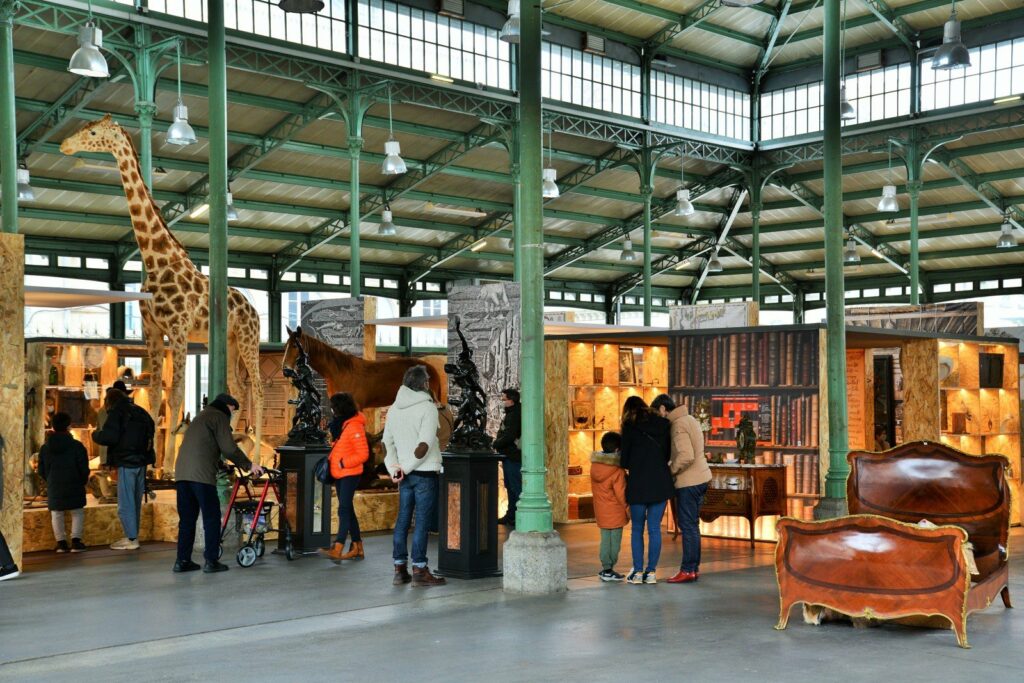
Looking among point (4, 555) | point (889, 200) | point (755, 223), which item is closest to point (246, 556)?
point (4, 555)

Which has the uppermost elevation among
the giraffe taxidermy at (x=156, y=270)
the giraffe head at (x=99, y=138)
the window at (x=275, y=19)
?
the window at (x=275, y=19)

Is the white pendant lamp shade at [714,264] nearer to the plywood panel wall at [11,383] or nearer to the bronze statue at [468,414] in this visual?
the bronze statue at [468,414]

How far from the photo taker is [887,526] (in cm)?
701

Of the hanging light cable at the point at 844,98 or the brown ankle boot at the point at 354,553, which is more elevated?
the hanging light cable at the point at 844,98

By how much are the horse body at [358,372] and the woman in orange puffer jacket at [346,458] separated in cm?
375

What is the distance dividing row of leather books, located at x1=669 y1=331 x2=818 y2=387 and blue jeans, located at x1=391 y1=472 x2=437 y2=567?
472 centimetres

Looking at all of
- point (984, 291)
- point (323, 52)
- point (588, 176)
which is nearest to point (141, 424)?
point (323, 52)

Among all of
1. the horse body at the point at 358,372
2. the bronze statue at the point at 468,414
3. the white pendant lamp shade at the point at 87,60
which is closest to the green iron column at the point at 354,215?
the horse body at the point at 358,372

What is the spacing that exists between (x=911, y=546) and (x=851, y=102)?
22.3m

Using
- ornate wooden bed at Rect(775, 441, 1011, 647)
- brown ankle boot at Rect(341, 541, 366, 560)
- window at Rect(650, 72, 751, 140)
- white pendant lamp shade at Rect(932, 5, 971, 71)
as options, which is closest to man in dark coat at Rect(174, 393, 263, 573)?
brown ankle boot at Rect(341, 541, 366, 560)

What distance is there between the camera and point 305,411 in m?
11.2

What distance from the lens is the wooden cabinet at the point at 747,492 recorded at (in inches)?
463

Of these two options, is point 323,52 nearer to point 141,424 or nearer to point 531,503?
point 141,424

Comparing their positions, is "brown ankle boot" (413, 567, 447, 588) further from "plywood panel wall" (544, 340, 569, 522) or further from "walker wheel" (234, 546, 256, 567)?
"plywood panel wall" (544, 340, 569, 522)
